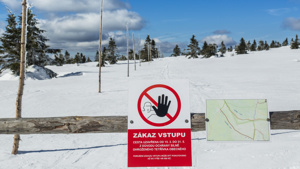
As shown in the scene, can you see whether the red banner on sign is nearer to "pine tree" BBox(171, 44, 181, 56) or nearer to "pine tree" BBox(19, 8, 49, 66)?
"pine tree" BBox(19, 8, 49, 66)

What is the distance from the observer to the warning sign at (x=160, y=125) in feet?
9.84

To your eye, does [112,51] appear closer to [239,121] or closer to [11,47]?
[11,47]

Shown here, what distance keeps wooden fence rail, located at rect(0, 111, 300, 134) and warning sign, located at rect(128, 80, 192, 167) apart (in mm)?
962

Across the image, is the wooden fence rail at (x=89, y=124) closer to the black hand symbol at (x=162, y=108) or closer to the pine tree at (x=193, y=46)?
the black hand symbol at (x=162, y=108)

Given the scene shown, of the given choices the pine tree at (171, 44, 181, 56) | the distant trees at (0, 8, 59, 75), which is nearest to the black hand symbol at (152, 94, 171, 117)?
the distant trees at (0, 8, 59, 75)

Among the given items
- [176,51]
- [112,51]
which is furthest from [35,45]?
[176,51]

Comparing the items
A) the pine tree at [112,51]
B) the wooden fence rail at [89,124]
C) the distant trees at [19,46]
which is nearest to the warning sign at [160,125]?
the wooden fence rail at [89,124]

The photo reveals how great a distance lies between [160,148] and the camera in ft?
9.87

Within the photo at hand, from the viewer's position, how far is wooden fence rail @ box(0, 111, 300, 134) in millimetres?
3857

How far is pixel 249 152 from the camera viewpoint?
518cm

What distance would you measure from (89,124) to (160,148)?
172 cm

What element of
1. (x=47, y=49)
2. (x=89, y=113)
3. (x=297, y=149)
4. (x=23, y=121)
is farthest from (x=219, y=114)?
(x=47, y=49)

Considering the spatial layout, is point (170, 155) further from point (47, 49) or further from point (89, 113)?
point (47, 49)

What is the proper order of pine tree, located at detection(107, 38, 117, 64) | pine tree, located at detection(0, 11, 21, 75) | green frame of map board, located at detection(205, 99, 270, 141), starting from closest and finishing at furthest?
green frame of map board, located at detection(205, 99, 270, 141)
pine tree, located at detection(0, 11, 21, 75)
pine tree, located at detection(107, 38, 117, 64)
